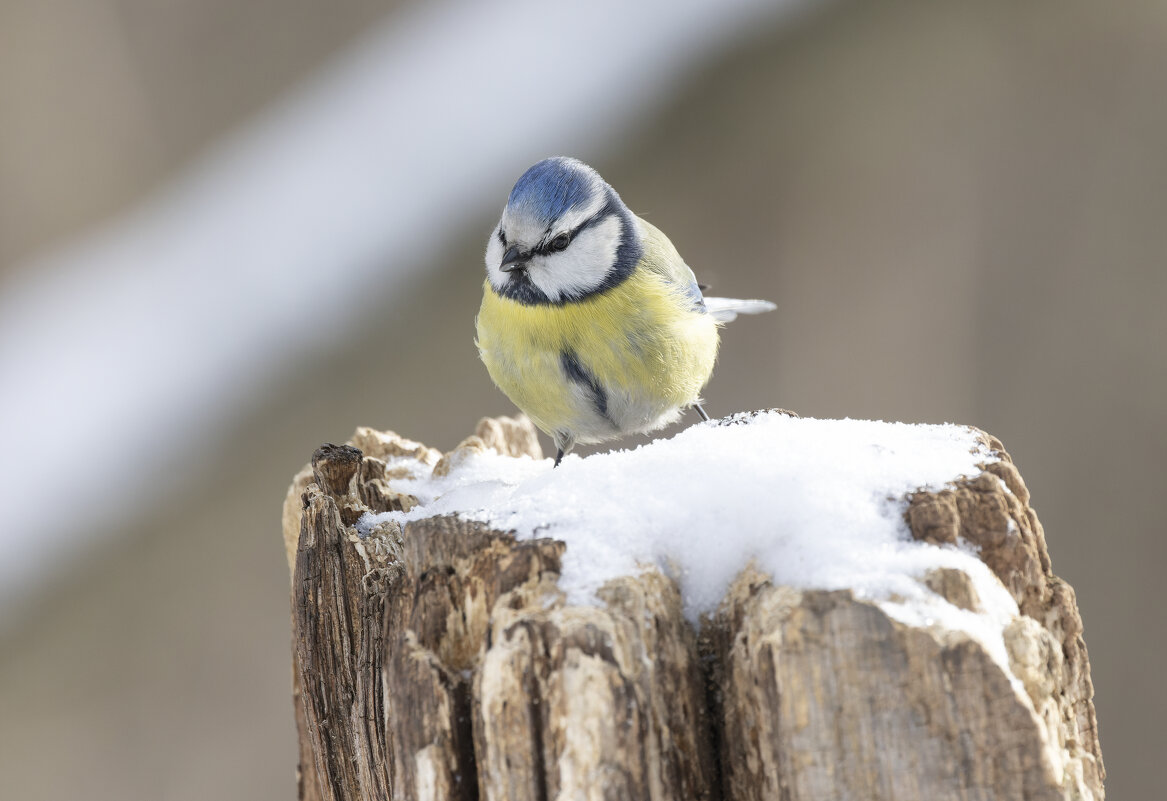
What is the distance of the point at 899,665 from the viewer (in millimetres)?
797

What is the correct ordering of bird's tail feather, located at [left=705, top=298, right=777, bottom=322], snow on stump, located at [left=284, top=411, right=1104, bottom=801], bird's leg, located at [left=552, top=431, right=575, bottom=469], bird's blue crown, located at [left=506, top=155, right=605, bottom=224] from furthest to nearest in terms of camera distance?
bird's tail feather, located at [left=705, top=298, right=777, bottom=322] < bird's leg, located at [left=552, top=431, right=575, bottom=469] < bird's blue crown, located at [left=506, top=155, right=605, bottom=224] < snow on stump, located at [left=284, top=411, right=1104, bottom=801]

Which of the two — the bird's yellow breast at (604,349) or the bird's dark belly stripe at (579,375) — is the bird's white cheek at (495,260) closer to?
the bird's yellow breast at (604,349)

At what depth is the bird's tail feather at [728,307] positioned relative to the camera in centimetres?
227

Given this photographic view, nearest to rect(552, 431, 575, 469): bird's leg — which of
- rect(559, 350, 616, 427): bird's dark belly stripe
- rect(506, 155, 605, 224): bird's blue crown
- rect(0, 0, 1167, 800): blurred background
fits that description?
rect(559, 350, 616, 427): bird's dark belly stripe

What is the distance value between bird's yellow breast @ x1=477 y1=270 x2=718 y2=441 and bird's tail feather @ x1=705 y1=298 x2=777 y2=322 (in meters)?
0.32

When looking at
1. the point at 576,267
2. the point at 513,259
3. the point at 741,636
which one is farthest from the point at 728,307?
the point at 741,636

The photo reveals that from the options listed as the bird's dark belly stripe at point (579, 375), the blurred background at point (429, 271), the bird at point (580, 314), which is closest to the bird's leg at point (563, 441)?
the bird at point (580, 314)

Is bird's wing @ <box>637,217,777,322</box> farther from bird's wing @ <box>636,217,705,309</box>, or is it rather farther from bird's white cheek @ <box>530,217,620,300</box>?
bird's white cheek @ <box>530,217,620,300</box>

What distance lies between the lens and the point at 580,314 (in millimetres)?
1773

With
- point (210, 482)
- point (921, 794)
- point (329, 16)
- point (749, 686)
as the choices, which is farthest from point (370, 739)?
point (329, 16)

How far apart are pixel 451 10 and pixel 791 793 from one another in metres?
2.78

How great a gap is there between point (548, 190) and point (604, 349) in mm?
294

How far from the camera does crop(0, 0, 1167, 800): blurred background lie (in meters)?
2.81

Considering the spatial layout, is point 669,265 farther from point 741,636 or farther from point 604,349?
point 741,636
